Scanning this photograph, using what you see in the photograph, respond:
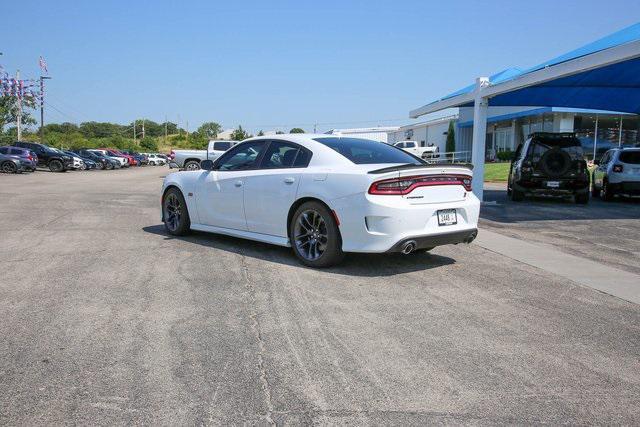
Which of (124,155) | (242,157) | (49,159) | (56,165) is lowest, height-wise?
(56,165)

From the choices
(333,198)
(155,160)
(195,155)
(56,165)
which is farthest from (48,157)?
(333,198)

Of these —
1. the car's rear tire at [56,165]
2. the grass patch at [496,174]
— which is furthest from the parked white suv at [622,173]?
the car's rear tire at [56,165]

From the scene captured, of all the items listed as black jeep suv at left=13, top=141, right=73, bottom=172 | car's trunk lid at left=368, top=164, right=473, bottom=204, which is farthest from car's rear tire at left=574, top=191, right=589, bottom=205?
black jeep suv at left=13, top=141, right=73, bottom=172

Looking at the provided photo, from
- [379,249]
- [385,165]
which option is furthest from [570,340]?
[385,165]

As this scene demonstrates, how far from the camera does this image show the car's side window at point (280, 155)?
6871mm

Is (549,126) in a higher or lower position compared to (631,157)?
higher

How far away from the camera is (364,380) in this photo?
3.38m

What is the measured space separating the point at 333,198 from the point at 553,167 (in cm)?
1062

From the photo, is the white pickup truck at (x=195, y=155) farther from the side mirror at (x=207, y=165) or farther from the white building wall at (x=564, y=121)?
the white building wall at (x=564, y=121)

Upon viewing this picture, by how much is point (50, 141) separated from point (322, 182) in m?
84.4

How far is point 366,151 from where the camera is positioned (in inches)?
265

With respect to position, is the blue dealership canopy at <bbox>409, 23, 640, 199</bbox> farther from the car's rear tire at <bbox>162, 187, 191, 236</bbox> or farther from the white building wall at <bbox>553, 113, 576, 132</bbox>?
the white building wall at <bbox>553, 113, 576, 132</bbox>

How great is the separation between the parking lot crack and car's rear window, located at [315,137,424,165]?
5.71 ft

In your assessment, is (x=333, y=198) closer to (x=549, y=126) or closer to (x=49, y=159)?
(x=549, y=126)
